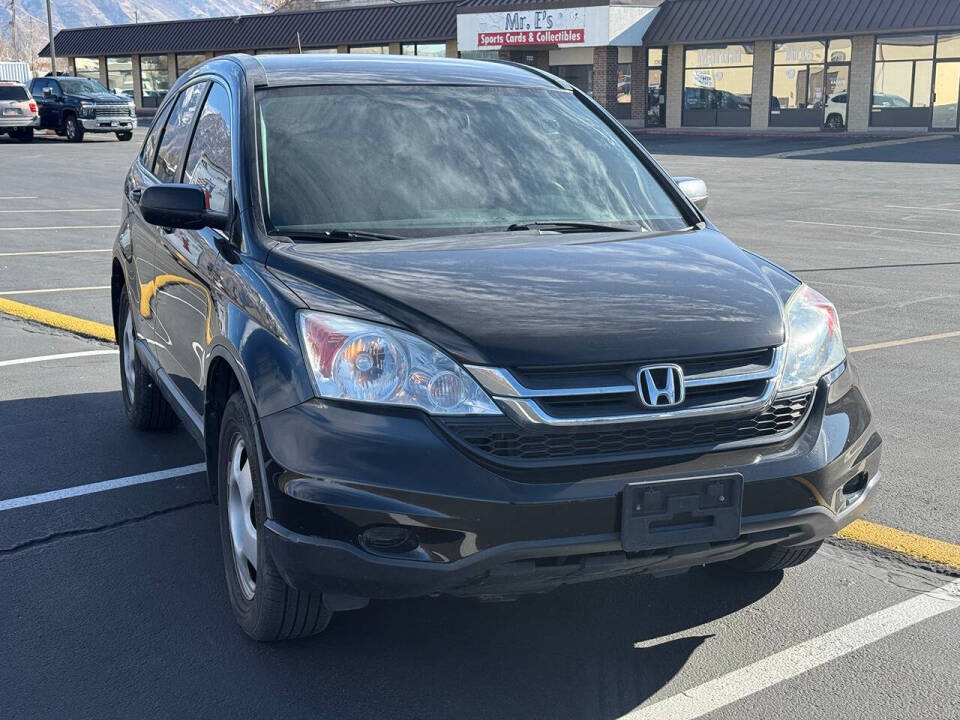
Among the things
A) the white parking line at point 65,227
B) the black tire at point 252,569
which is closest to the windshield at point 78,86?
the white parking line at point 65,227

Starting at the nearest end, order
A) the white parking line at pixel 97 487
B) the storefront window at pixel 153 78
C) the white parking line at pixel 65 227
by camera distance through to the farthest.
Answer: the white parking line at pixel 97 487 → the white parking line at pixel 65 227 → the storefront window at pixel 153 78

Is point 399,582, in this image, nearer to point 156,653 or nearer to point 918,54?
point 156,653

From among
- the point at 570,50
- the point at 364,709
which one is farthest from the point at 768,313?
the point at 570,50

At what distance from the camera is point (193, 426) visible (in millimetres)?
4453

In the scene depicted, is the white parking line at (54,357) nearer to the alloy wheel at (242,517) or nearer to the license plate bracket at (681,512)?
the alloy wheel at (242,517)

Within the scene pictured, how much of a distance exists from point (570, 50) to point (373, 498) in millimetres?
44698

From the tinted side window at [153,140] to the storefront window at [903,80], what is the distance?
3706 cm

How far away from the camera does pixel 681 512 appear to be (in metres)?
3.18

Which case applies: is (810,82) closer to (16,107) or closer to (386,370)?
(16,107)

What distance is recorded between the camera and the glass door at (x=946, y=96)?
124 feet

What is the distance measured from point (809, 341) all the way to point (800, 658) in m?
0.98

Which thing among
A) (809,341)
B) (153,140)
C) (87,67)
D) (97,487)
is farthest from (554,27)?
(809,341)

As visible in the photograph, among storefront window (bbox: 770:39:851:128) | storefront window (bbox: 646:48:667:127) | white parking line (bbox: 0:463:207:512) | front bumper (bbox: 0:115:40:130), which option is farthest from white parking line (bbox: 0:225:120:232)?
storefront window (bbox: 646:48:667:127)

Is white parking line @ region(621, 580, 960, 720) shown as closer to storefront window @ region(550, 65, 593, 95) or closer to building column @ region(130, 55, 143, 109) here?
storefront window @ region(550, 65, 593, 95)
